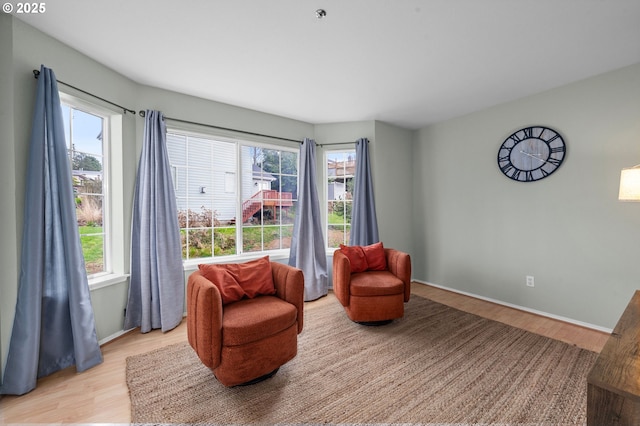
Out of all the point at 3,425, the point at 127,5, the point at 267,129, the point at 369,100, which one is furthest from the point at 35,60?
the point at 369,100

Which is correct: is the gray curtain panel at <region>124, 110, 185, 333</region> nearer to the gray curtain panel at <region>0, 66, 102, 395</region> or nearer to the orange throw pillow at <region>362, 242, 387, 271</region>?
the gray curtain panel at <region>0, 66, 102, 395</region>

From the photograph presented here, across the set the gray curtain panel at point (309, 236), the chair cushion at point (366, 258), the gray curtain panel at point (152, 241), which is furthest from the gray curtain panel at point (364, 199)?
the gray curtain panel at point (152, 241)

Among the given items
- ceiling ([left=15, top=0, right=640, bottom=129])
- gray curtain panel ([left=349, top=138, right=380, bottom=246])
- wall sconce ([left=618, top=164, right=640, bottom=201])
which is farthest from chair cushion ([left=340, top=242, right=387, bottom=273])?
wall sconce ([left=618, top=164, right=640, bottom=201])

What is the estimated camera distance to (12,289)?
1729mm

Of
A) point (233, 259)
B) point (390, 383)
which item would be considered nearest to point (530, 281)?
point (390, 383)

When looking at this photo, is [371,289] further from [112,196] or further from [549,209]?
[112,196]

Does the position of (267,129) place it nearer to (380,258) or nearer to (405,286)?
(380,258)

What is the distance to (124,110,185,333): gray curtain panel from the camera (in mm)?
2527

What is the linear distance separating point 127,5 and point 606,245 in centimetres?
434

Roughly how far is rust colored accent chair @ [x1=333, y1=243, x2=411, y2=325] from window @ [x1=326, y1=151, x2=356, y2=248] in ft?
3.51

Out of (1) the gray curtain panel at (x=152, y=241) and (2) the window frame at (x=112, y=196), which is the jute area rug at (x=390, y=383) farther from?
(2) the window frame at (x=112, y=196)

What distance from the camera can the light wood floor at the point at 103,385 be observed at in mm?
1532

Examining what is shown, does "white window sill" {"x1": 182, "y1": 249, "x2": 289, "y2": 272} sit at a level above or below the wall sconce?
below

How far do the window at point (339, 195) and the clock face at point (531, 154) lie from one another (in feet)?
6.32
